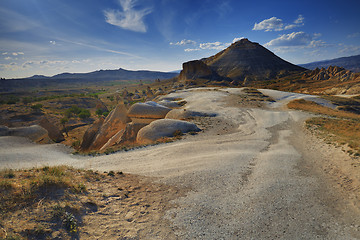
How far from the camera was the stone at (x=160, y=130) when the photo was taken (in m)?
13.0

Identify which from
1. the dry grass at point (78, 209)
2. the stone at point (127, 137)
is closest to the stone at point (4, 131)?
the stone at point (127, 137)

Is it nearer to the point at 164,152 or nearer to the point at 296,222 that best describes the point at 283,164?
the point at 296,222

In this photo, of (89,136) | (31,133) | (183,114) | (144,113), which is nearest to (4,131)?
(31,133)

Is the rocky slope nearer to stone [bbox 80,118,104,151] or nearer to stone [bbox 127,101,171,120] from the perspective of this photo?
stone [bbox 127,101,171,120]

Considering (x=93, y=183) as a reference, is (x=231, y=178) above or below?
below

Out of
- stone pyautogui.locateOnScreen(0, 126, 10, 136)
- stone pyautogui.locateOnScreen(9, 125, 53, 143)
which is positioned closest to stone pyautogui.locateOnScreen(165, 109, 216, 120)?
stone pyautogui.locateOnScreen(9, 125, 53, 143)

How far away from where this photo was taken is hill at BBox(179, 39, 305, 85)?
83562 mm

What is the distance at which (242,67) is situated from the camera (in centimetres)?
9606

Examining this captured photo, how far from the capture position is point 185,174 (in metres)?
6.89

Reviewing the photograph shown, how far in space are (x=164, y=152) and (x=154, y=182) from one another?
3.71 meters

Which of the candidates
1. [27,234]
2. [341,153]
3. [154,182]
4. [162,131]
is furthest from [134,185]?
[341,153]

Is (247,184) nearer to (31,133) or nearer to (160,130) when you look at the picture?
(160,130)

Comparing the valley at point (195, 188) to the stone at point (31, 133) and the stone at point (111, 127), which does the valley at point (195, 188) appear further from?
the stone at point (111, 127)

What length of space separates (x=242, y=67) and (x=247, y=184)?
101 metres
